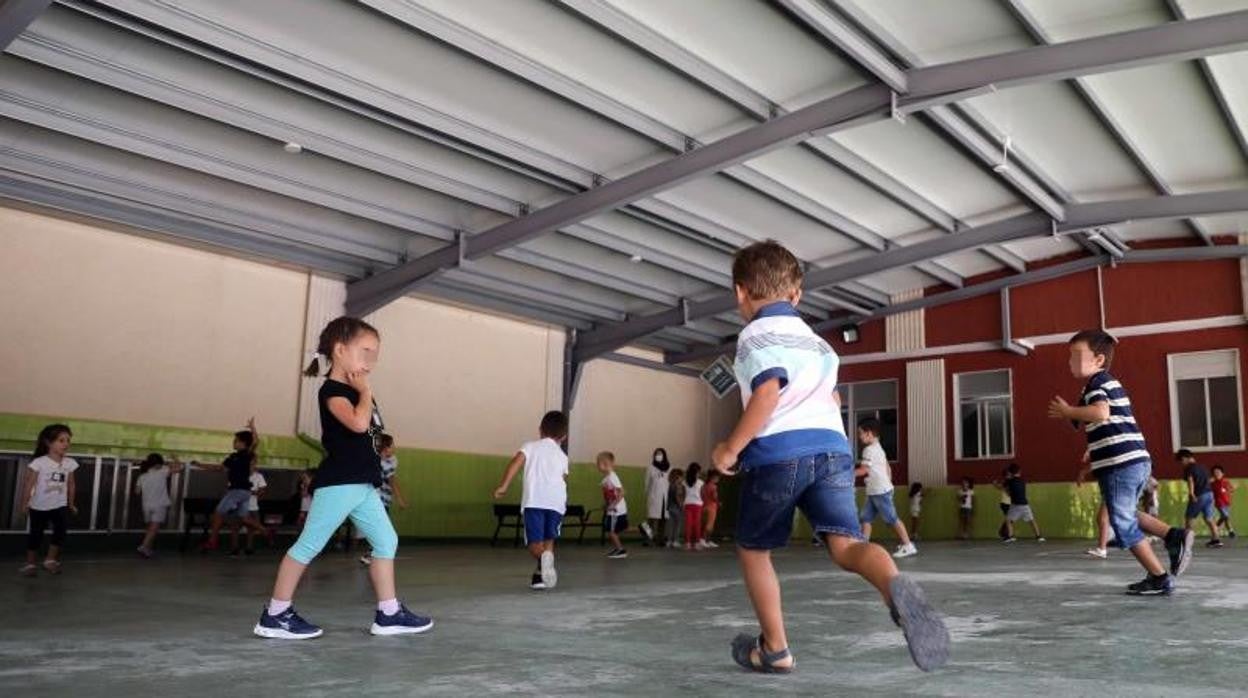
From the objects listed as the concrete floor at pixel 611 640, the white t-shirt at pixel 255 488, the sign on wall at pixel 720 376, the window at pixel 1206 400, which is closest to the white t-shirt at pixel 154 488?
the white t-shirt at pixel 255 488

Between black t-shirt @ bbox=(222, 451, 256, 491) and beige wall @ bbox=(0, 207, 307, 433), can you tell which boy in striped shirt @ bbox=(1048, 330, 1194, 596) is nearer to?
black t-shirt @ bbox=(222, 451, 256, 491)

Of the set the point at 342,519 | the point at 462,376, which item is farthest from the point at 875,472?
the point at 462,376

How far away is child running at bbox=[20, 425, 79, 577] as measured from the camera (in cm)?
918

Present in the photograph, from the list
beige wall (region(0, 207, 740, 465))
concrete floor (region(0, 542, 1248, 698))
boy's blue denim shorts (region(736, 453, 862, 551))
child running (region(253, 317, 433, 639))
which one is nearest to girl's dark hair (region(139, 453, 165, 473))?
beige wall (region(0, 207, 740, 465))

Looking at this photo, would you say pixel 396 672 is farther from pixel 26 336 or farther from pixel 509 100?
pixel 26 336

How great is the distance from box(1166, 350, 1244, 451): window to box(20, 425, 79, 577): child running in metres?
20.2

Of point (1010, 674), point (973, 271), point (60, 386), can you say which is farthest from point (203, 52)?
point (973, 271)

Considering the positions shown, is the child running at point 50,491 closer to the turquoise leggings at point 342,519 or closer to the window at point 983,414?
the turquoise leggings at point 342,519

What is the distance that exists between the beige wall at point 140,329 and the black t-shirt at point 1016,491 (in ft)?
45.3

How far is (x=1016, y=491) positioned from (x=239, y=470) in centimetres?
1446

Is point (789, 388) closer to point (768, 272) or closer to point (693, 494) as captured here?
point (768, 272)

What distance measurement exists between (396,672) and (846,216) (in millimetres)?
15954

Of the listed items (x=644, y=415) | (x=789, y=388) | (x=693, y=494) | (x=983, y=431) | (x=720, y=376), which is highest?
(x=720, y=376)

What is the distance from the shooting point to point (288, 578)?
4578mm
